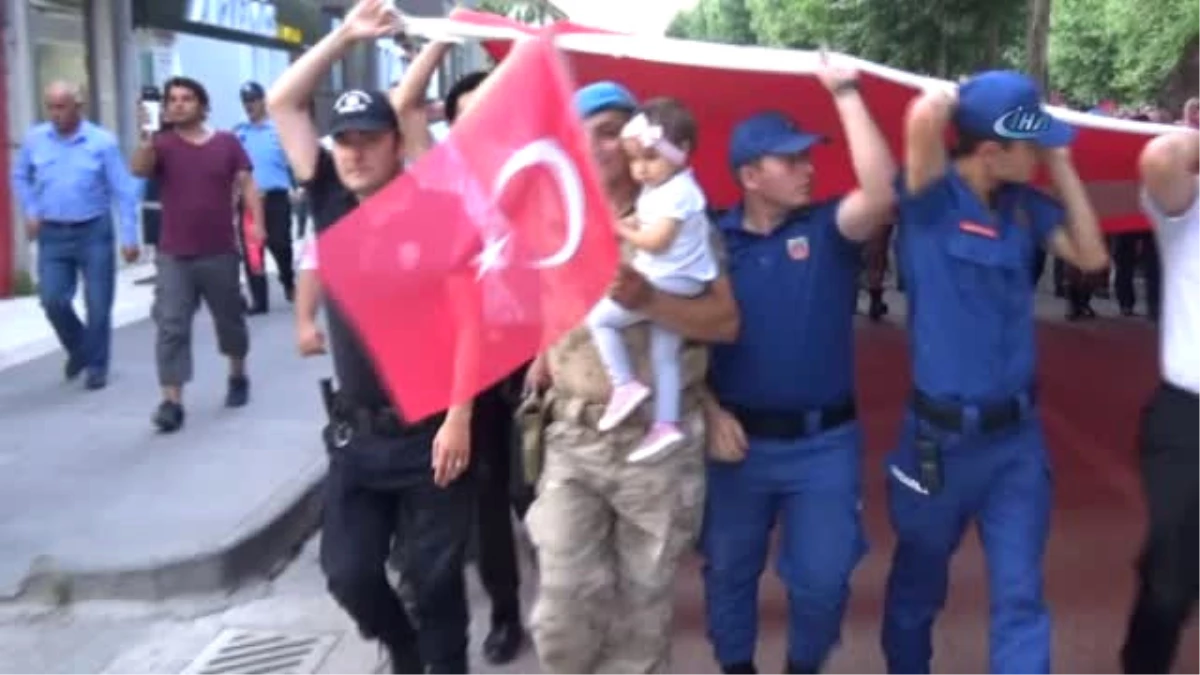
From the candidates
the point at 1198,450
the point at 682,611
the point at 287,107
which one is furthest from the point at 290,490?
the point at 1198,450

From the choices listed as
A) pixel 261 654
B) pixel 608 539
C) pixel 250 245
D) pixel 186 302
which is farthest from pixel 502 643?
pixel 250 245

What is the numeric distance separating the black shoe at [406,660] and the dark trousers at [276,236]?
31.3 feet

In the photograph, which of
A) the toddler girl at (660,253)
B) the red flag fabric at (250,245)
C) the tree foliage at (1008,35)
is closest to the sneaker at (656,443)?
the toddler girl at (660,253)

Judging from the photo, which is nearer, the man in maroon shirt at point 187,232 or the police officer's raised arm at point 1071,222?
the police officer's raised arm at point 1071,222

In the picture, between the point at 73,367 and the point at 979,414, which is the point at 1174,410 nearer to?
the point at 979,414

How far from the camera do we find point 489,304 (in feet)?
13.1

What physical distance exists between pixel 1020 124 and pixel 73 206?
23.5ft

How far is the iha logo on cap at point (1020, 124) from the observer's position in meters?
4.21

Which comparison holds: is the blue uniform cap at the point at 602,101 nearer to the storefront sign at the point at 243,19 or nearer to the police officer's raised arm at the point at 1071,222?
the police officer's raised arm at the point at 1071,222

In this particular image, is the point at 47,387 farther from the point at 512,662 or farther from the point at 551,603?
the point at 551,603

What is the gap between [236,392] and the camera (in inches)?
386

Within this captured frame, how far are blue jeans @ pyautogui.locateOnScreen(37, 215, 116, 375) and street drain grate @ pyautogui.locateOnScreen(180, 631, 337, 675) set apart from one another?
4583 mm

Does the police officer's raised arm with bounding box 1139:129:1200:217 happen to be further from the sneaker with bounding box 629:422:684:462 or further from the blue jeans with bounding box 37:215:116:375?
the blue jeans with bounding box 37:215:116:375

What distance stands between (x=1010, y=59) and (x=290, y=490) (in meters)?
28.7
